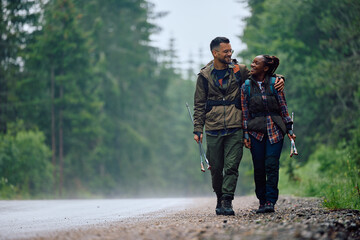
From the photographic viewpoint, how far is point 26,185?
2420 cm

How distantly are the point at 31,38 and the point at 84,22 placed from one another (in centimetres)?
874

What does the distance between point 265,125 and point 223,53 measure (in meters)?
1.22

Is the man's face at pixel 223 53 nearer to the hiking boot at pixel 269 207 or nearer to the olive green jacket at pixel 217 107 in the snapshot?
the olive green jacket at pixel 217 107

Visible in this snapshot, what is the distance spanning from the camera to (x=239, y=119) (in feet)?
23.5

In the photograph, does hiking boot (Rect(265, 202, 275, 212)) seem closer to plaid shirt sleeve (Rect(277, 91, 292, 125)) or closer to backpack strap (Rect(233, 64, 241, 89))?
plaid shirt sleeve (Rect(277, 91, 292, 125))

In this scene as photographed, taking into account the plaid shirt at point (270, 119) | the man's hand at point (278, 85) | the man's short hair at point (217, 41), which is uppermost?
the man's short hair at point (217, 41)

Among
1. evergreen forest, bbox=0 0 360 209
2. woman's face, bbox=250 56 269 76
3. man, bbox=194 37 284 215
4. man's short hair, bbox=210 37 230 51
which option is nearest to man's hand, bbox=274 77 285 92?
man, bbox=194 37 284 215

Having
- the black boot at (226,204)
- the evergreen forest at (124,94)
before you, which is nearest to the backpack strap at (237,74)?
the evergreen forest at (124,94)

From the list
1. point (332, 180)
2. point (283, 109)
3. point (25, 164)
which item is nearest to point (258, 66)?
point (283, 109)

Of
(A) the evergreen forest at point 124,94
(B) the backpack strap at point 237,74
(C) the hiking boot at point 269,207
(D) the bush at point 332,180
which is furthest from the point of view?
(A) the evergreen forest at point 124,94

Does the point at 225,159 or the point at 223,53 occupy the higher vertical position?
the point at 223,53

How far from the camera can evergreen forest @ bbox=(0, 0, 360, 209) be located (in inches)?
700

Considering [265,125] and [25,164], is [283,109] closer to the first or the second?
[265,125]

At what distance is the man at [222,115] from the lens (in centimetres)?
712
